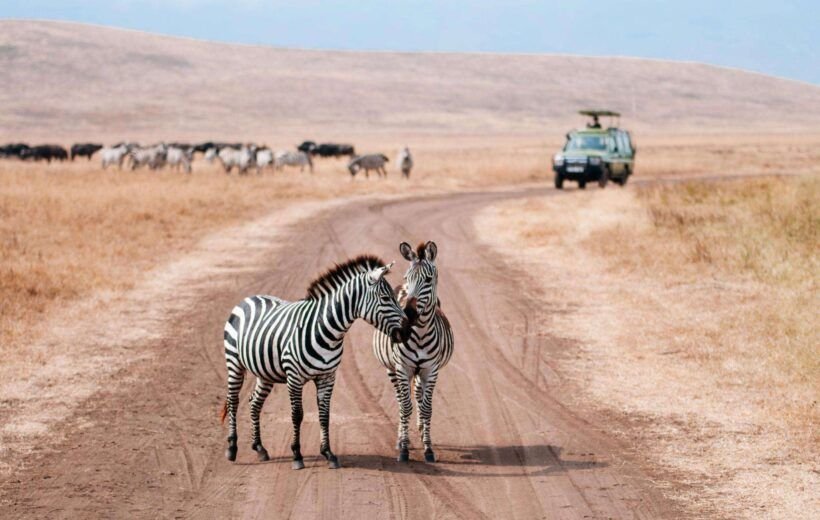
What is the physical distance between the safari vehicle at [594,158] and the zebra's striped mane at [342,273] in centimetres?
3087

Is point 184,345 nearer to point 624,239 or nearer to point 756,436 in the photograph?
point 756,436

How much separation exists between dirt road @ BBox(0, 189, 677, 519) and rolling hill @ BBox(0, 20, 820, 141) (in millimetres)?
84763

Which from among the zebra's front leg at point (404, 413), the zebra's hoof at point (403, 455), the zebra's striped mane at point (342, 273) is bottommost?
the zebra's hoof at point (403, 455)

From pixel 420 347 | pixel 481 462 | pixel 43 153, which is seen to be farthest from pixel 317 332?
pixel 43 153

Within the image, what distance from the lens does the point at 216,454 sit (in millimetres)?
9023

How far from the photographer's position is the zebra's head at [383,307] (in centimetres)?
810

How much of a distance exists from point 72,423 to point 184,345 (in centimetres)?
363

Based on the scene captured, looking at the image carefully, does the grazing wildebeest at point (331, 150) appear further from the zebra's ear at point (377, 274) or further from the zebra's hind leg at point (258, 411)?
the zebra's ear at point (377, 274)

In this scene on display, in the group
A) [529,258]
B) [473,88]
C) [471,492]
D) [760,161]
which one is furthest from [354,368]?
[473,88]

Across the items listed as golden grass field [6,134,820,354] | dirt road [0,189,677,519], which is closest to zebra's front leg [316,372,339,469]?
dirt road [0,189,677,519]

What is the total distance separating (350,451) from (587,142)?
31.8 meters

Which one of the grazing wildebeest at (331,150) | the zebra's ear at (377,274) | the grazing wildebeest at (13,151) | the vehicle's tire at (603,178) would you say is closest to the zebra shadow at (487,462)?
the zebra's ear at (377,274)

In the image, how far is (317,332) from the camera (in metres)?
8.29

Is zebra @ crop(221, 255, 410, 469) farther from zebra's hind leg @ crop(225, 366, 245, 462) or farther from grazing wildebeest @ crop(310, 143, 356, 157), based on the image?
grazing wildebeest @ crop(310, 143, 356, 157)
